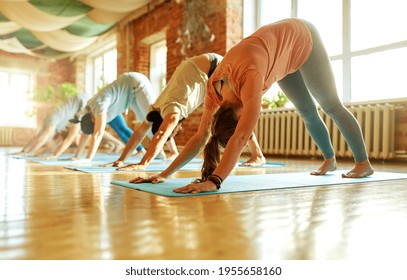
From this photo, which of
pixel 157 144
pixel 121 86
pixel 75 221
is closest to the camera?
pixel 75 221

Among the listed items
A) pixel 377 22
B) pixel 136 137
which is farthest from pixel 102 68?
pixel 136 137

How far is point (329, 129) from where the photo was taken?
476 cm

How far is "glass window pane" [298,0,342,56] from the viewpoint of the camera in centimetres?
502

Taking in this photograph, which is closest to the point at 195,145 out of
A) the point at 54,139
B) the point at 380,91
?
the point at 380,91

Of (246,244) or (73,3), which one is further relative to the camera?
(73,3)

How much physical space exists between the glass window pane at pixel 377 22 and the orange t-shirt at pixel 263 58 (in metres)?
2.73

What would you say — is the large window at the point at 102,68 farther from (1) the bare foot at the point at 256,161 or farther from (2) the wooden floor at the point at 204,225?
(2) the wooden floor at the point at 204,225

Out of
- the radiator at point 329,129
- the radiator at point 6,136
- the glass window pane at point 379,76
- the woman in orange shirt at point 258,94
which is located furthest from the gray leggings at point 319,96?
the radiator at point 6,136

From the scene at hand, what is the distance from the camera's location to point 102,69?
11039mm

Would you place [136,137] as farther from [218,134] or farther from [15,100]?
[15,100]

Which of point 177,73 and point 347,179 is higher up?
point 177,73

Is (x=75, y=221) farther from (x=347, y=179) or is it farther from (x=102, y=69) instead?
(x=102, y=69)

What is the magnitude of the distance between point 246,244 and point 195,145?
99cm

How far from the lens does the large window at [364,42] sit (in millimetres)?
4352
